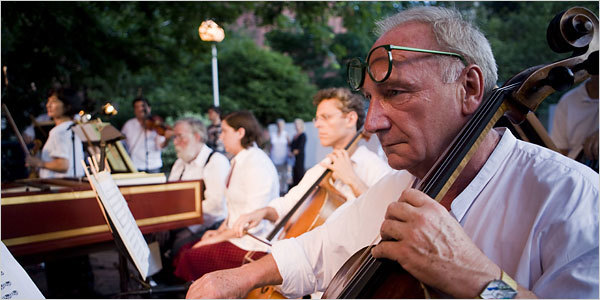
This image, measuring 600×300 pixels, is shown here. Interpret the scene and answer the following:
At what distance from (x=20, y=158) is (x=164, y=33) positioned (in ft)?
12.9

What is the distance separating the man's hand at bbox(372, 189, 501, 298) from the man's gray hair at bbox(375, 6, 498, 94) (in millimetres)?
493

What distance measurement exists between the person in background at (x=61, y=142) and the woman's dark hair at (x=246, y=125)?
159 centimetres

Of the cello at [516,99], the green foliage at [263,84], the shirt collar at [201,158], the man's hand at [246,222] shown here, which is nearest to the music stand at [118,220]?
the man's hand at [246,222]

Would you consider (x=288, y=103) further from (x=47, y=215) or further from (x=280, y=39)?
(x=47, y=215)

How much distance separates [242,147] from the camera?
14.4 feet

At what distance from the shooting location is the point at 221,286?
1648mm

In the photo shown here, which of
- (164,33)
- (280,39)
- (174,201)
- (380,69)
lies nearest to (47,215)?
(174,201)

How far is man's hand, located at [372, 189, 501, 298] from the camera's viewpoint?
1047 mm

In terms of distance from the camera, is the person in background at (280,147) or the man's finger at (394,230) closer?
the man's finger at (394,230)

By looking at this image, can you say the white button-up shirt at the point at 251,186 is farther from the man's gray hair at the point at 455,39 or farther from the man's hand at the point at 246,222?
the man's gray hair at the point at 455,39

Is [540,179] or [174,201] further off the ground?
[540,179]

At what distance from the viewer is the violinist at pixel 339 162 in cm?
323

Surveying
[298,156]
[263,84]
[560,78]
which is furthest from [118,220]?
[263,84]

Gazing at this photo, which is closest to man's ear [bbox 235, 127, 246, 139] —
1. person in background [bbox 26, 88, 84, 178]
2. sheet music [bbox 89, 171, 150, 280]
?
person in background [bbox 26, 88, 84, 178]
